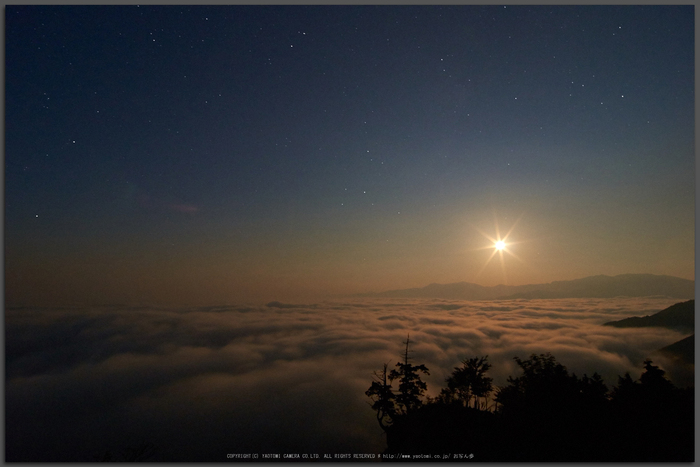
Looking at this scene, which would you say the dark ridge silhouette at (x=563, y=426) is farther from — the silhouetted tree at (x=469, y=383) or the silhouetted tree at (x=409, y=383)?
the silhouetted tree at (x=469, y=383)

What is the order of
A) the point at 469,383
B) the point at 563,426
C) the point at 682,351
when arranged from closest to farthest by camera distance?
the point at 563,426, the point at 469,383, the point at 682,351

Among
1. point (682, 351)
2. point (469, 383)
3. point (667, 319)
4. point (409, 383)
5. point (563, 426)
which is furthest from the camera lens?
point (667, 319)

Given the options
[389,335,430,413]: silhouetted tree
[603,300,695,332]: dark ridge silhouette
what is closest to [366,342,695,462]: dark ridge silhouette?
[389,335,430,413]: silhouetted tree

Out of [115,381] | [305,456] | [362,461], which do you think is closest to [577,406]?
[362,461]

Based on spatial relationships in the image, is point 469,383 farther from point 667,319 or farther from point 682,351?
point 667,319

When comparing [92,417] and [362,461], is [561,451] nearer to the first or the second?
[362,461]

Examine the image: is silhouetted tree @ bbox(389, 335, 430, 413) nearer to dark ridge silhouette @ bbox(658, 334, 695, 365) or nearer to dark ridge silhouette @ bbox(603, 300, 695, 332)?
dark ridge silhouette @ bbox(658, 334, 695, 365)

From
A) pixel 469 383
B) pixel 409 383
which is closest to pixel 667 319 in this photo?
pixel 469 383
